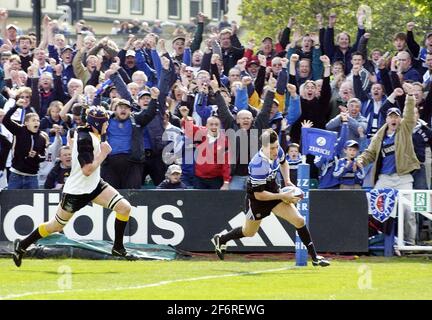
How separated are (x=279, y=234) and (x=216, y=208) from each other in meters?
1.07

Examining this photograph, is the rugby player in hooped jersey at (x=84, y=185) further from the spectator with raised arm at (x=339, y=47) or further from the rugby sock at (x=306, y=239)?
the spectator with raised arm at (x=339, y=47)

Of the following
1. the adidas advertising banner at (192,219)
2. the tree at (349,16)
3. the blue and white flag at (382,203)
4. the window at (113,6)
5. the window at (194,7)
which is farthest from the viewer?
the window at (113,6)

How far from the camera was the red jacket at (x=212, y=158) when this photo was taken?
21.8 metres

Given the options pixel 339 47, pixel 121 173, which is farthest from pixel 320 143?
pixel 339 47

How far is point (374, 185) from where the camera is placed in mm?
21781

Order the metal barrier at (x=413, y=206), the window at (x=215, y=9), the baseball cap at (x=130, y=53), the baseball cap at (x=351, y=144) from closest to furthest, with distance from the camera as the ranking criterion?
the metal barrier at (x=413, y=206) → the baseball cap at (x=351, y=144) → the baseball cap at (x=130, y=53) → the window at (x=215, y=9)

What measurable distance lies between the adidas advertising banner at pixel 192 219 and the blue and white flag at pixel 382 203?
13cm

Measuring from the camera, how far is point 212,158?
21812 millimetres

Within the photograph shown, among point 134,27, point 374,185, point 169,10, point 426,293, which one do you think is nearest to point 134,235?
point 374,185

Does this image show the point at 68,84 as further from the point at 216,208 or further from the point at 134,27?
the point at 134,27

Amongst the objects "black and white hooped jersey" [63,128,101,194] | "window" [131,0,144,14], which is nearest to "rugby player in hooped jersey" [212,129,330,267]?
"black and white hooped jersey" [63,128,101,194]

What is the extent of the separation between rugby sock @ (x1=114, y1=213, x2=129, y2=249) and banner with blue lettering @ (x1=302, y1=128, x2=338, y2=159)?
4.20 metres

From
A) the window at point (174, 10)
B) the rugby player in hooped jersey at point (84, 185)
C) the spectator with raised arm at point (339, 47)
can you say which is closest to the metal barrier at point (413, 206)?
the rugby player in hooped jersey at point (84, 185)

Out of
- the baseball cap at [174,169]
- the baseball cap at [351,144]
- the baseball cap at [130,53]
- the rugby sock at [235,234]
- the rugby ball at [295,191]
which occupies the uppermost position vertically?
the baseball cap at [130,53]
